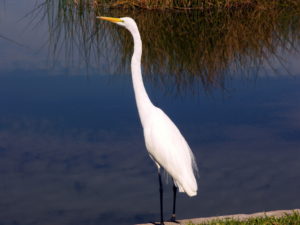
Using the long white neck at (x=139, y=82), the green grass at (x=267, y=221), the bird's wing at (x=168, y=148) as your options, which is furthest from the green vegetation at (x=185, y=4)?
the green grass at (x=267, y=221)

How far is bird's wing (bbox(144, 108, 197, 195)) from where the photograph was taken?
4312 mm

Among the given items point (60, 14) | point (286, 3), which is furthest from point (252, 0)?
point (60, 14)

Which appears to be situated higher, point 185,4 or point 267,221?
point 185,4

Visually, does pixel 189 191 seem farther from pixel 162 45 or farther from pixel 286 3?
pixel 286 3

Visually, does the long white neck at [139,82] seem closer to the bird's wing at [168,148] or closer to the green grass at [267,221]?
the bird's wing at [168,148]

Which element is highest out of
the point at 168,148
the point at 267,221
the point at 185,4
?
the point at 185,4

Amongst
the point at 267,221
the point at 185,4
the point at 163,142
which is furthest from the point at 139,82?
the point at 185,4

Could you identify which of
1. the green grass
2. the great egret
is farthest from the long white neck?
the green grass

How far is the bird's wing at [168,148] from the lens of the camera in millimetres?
4312

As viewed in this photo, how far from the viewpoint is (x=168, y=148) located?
4.35 meters

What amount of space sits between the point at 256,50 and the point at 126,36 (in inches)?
77.2

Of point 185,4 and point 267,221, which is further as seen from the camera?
point 185,4

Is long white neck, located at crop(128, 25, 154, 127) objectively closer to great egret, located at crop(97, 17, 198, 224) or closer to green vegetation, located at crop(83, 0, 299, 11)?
great egret, located at crop(97, 17, 198, 224)

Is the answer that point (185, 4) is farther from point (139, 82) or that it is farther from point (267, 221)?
point (267, 221)
